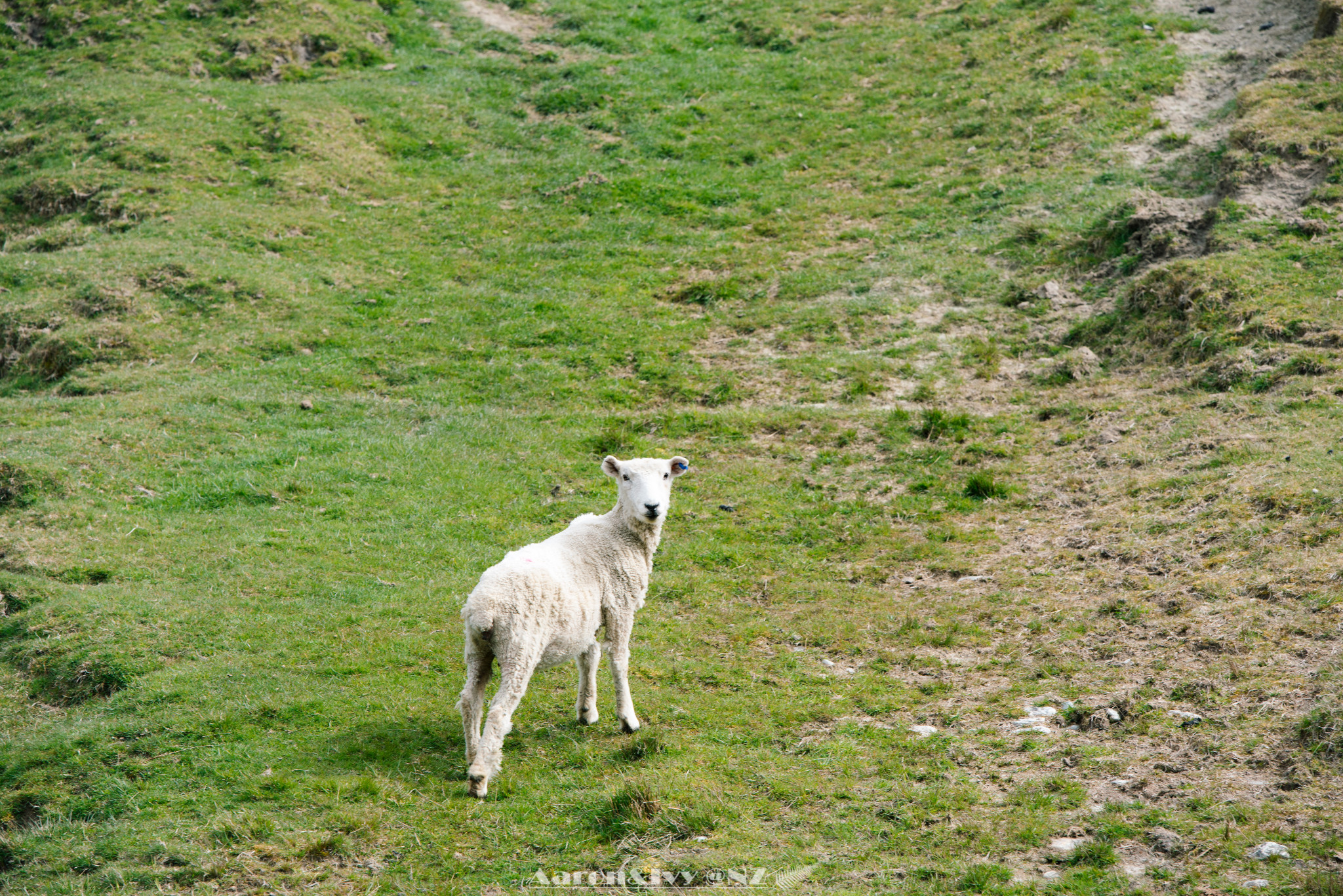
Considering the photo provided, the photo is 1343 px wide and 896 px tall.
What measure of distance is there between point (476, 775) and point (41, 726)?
15.5 ft

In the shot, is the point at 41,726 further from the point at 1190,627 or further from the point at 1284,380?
the point at 1284,380

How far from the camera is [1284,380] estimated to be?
1605 centimetres

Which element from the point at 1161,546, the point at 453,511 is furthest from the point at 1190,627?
the point at 453,511

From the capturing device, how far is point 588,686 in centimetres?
1058

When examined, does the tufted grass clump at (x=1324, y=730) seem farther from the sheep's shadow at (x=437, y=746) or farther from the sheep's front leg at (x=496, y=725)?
the sheep's front leg at (x=496, y=725)

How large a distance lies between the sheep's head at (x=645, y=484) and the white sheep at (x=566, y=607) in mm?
10

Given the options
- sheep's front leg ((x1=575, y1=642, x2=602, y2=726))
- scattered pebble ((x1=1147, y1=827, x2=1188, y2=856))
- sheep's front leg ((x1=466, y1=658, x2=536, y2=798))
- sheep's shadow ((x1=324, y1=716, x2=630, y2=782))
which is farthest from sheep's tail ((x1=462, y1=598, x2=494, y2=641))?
scattered pebble ((x1=1147, y1=827, x2=1188, y2=856))

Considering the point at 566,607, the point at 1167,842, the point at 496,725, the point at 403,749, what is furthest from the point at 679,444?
the point at 1167,842

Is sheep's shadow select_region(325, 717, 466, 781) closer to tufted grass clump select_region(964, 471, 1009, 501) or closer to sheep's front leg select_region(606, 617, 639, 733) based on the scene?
sheep's front leg select_region(606, 617, 639, 733)

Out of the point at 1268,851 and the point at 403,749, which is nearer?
the point at 1268,851

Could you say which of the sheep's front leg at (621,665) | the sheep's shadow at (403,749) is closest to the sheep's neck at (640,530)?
the sheep's front leg at (621,665)

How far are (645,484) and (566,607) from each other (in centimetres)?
148

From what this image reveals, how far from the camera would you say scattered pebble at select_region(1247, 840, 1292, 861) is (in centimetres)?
758

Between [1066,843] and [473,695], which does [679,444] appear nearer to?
[473,695]
